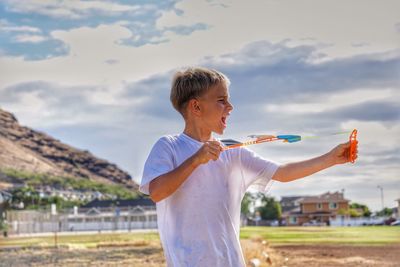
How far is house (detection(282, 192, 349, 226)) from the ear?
2797cm

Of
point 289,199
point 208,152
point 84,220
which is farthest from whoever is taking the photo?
point 84,220

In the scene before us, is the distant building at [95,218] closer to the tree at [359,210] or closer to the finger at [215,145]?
the tree at [359,210]

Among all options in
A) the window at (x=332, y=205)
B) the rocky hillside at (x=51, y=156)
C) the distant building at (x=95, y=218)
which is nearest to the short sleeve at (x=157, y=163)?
the window at (x=332, y=205)

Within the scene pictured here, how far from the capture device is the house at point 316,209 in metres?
30.9

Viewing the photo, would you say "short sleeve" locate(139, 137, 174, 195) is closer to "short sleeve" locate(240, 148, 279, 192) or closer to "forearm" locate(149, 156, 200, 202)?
"forearm" locate(149, 156, 200, 202)

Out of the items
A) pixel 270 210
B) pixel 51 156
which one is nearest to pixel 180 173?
pixel 270 210

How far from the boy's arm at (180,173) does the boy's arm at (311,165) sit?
23 cm

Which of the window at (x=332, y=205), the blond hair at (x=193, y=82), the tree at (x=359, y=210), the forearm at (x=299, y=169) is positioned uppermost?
the window at (x=332, y=205)

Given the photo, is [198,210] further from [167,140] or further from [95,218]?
[95,218]

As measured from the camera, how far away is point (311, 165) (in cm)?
137

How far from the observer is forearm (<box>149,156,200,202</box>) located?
1211 mm

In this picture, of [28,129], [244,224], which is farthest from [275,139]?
[28,129]

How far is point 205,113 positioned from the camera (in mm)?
1306

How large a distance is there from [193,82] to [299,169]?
0.26 metres
